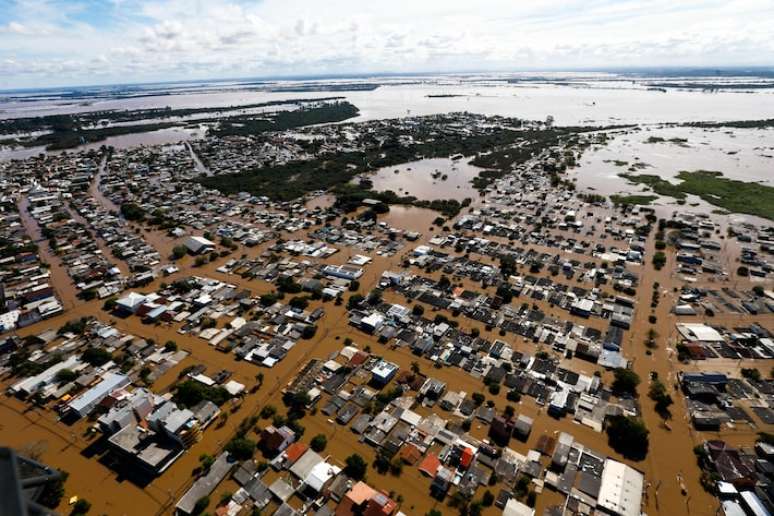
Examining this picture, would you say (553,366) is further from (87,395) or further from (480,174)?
(480,174)

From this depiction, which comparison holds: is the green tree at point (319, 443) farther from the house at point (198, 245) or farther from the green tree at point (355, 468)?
the house at point (198, 245)

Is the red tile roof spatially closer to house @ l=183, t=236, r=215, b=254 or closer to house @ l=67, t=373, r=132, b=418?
house @ l=67, t=373, r=132, b=418

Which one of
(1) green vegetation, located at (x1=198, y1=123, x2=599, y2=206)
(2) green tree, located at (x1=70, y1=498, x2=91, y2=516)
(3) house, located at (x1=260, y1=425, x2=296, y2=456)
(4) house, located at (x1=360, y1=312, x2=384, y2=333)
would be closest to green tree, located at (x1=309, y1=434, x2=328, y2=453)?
(3) house, located at (x1=260, y1=425, x2=296, y2=456)

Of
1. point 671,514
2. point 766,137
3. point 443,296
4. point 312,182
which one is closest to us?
point 671,514

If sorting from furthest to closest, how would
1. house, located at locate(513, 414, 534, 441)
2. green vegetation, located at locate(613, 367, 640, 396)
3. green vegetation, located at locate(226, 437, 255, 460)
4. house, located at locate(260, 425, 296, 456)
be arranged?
1. green vegetation, located at locate(613, 367, 640, 396)
2. house, located at locate(513, 414, 534, 441)
3. house, located at locate(260, 425, 296, 456)
4. green vegetation, located at locate(226, 437, 255, 460)

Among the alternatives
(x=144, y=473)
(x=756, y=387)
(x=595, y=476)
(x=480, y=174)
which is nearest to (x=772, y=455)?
(x=756, y=387)

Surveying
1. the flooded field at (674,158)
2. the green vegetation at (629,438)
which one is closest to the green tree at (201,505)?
the green vegetation at (629,438)

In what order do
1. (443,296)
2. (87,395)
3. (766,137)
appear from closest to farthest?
(87,395)
(443,296)
(766,137)

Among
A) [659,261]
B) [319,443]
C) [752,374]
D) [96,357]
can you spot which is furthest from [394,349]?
[659,261]
